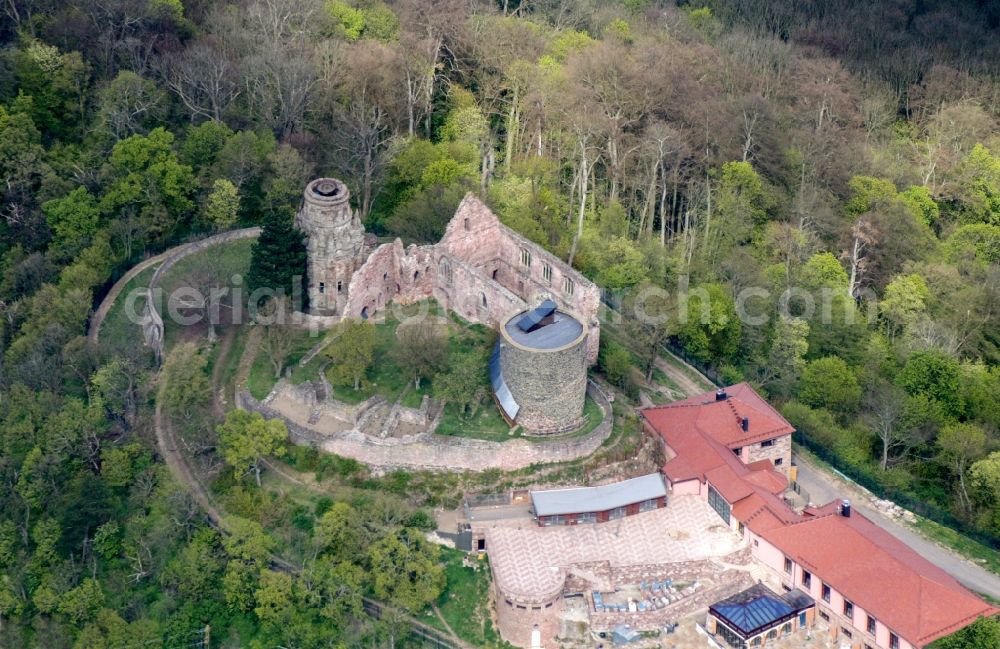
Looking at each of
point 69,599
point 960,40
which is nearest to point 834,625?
point 69,599

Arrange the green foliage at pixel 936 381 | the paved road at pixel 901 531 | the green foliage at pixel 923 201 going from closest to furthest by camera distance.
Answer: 1. the paved road at pixel 901 531
2. the green foliage at pixel 936 381
3. the green foliage at pixel 923 201

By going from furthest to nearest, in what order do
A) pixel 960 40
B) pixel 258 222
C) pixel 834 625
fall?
pixel 960 40, pixel 258 222, pixel 834 625

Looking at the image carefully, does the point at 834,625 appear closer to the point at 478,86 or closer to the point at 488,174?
the point at 488,174

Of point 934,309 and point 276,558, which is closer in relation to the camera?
point 276,558

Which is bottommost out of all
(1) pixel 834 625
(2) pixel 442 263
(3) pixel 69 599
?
(3) pixel 69 599

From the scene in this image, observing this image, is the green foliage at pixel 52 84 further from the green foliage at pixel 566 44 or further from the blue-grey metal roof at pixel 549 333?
the blue-grey metal roof at pixel 549 333

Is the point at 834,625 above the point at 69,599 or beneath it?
above

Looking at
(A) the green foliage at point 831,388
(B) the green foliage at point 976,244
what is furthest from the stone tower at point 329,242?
(B) the green foliage at point 976,244
